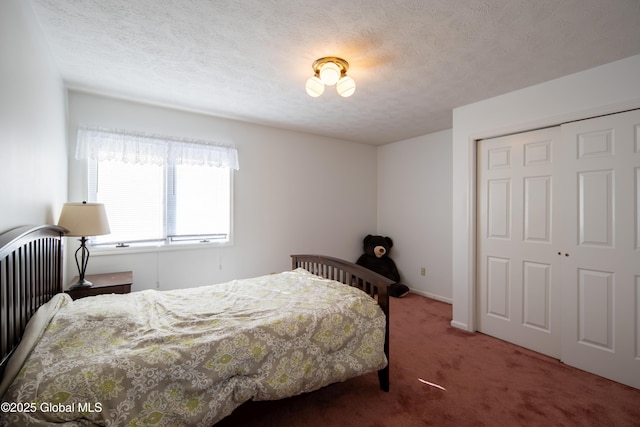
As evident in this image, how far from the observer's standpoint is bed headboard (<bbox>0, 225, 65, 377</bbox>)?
45.4 inches

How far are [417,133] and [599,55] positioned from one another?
2222mm

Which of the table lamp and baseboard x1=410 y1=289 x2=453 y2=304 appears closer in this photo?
the table lamp

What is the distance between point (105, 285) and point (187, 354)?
163cm

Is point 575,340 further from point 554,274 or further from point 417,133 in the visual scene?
point 417,133

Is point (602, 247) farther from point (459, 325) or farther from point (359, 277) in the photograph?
point (359, 277)

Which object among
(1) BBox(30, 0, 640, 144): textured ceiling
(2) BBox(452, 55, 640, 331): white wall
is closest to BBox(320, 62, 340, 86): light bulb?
(1) BBox(30, 0, 640, 144): textured ceiling

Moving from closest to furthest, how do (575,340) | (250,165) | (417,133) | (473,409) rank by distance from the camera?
1. (473,409)
2. (575,340)
3. (250,165)
4. (417,133)

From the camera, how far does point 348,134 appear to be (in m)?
4.27

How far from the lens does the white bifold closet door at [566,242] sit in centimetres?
213

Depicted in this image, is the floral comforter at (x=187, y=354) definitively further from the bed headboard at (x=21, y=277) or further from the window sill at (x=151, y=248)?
the window sill at (x=151, y=248)

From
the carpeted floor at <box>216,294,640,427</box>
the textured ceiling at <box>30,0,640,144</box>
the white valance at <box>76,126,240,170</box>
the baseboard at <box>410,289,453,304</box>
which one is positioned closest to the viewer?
the textured ceiling at <box>30,0,640,144</box>

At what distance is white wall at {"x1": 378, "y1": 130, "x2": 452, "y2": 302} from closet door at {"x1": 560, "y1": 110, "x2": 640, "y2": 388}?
→ 165 centimetres

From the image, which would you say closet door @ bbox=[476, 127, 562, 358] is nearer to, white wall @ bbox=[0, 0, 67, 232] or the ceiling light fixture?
the ceiling light fixture

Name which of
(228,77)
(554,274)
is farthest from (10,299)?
(554,274)
